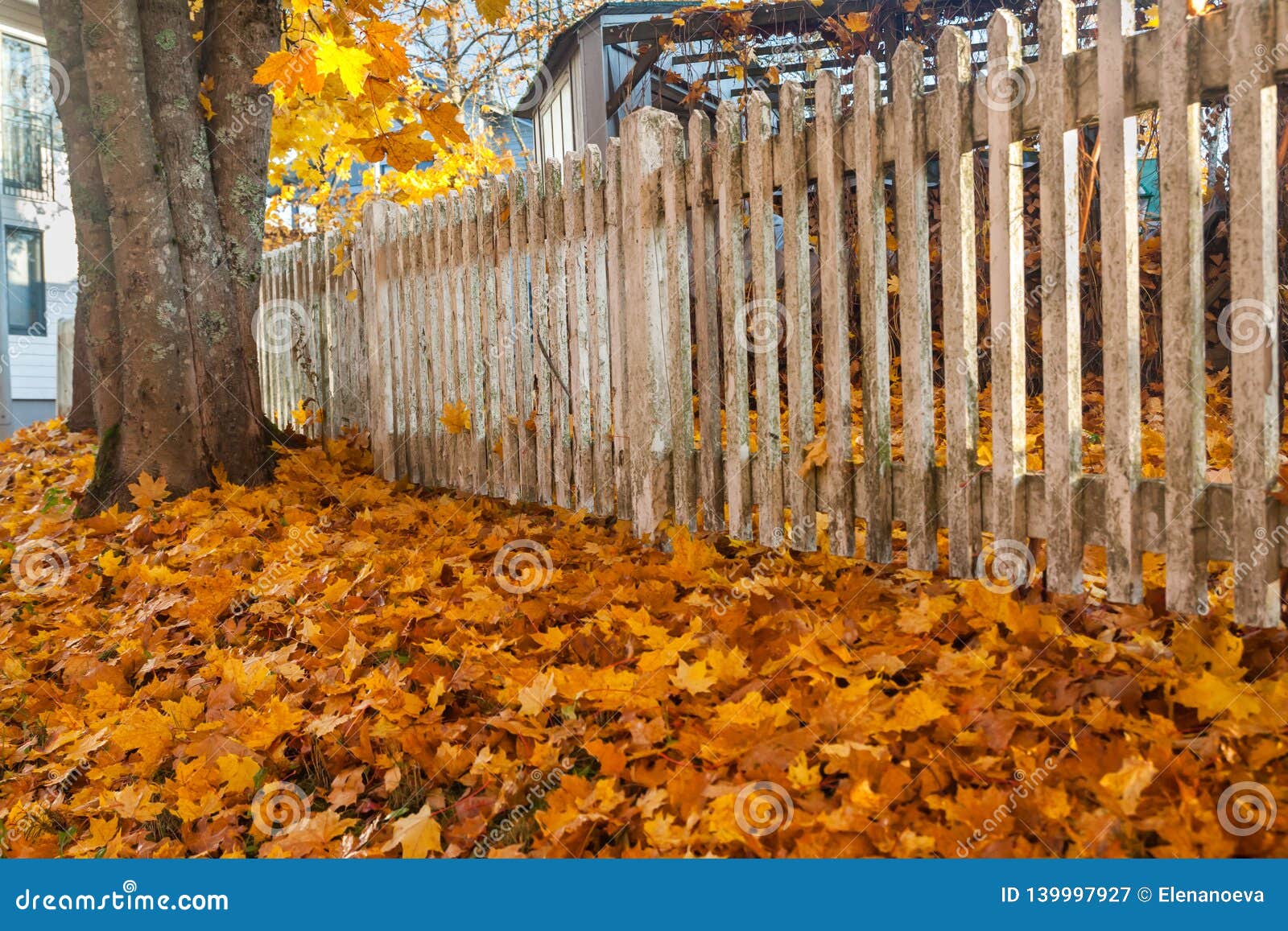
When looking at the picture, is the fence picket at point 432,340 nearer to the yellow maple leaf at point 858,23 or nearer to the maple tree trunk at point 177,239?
the maple tree trunk at point 177,239

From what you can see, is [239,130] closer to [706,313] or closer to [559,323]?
[559,323]

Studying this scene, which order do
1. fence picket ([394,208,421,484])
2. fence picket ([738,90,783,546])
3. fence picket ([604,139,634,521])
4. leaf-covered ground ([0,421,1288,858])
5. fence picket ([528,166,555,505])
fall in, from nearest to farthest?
leaf-covered ground ([0,421,1288,858]) < fence picket ([738,90,783,546]) < fence picket ([604,139,634,521]) < fence picket ([528,166,555,505]) < fence picket ([394,208,421,484])

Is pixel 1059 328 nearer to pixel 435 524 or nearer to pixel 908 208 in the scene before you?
pixel 908 208

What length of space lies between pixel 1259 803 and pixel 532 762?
59.8 inches

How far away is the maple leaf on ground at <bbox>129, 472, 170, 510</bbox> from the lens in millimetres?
5141

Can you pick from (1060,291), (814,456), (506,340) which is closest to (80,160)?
(506,340)

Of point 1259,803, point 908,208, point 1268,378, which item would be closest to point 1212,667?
point 1259,803

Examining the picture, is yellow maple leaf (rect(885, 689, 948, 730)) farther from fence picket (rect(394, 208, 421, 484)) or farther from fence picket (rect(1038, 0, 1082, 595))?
fence picket (rect(394, 208, 421, 484))

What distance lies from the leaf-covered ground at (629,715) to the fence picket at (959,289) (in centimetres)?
26

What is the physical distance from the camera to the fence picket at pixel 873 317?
2.90m

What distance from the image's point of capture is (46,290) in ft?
55.7

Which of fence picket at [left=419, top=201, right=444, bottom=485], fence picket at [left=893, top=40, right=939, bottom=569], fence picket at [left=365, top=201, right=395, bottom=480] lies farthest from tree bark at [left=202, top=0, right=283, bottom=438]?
fence picket at [left=893, top=40, right=939, bottom=569]

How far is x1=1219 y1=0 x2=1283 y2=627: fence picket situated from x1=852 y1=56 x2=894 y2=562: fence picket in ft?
3.11

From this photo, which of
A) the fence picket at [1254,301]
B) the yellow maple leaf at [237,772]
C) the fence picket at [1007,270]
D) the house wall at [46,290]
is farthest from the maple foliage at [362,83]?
the house wall at [46,290]
